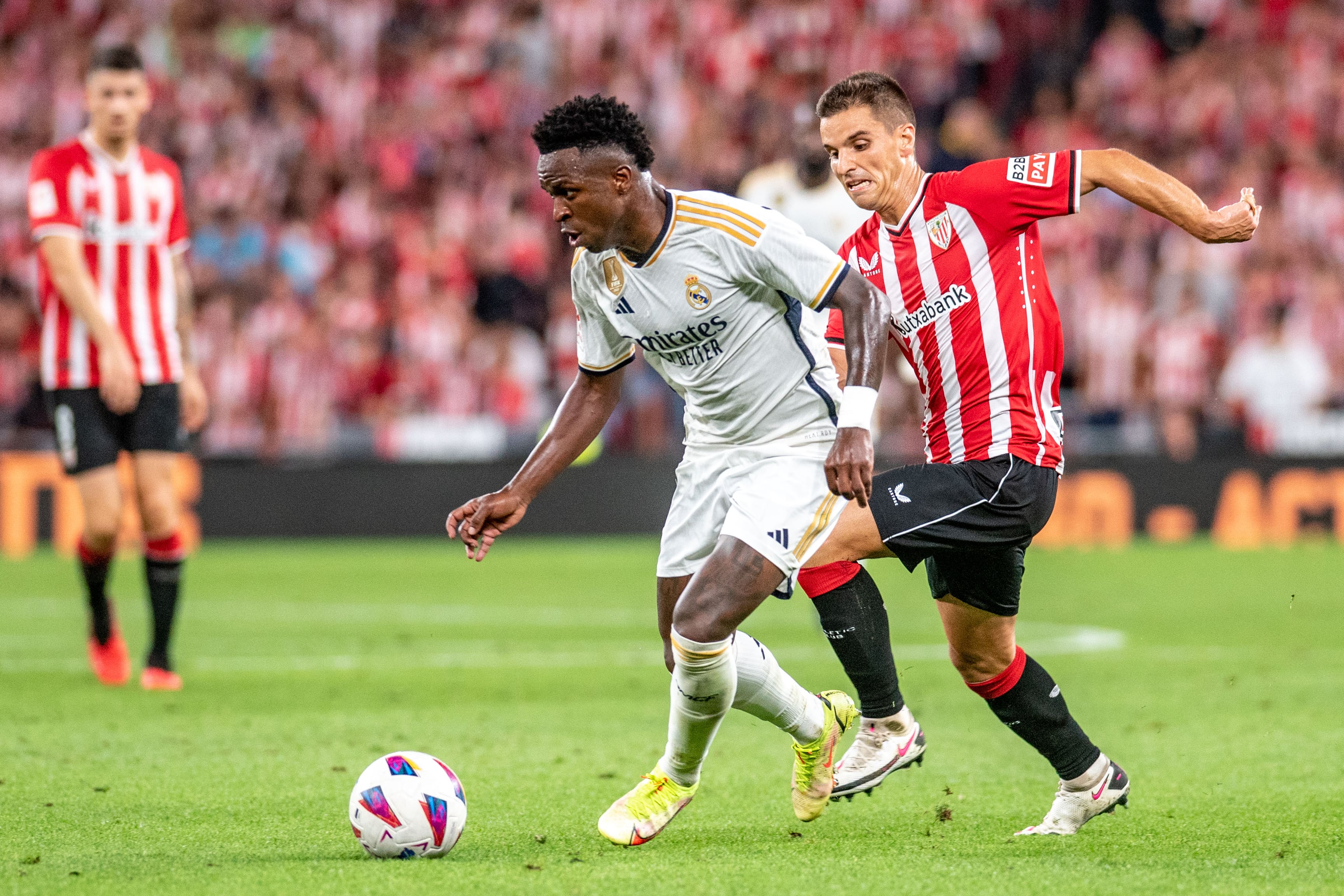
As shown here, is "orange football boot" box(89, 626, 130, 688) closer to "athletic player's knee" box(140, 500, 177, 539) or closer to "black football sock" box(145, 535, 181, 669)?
"black football sock" box(145, 535, 181, 669)

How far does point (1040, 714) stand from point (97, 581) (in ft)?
15.9

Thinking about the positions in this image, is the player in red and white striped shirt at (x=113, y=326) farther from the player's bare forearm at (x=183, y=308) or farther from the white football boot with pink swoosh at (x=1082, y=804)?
the white football boot with pink swoosh at (x=1082, y=804)

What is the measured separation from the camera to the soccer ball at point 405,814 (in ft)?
14.4

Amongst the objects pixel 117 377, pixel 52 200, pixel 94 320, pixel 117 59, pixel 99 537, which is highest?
pixel 117 59

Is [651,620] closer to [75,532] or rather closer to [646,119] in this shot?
[75,532]

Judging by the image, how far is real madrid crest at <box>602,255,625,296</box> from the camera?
15.8 ft

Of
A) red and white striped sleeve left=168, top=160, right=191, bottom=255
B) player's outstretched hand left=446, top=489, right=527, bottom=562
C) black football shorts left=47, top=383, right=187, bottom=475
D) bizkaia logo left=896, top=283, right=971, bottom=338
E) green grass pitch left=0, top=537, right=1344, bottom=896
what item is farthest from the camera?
red and white striped sleeve left=168, top=160, right=191, bottom=255

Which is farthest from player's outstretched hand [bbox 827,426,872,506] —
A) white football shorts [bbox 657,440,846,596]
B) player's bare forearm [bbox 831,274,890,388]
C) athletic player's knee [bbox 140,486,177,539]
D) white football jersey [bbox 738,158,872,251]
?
athletic player's knee [bbox 140,486,177,539]

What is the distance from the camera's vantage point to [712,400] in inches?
192

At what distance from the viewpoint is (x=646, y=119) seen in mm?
19094

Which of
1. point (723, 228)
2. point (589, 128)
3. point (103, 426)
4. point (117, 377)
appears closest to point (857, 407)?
point (723, 228)

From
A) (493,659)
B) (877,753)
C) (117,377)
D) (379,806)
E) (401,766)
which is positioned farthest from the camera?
(493,659)

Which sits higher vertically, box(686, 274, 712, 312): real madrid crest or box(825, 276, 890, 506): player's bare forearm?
box(686, 274, 712, 312): real madrid crest

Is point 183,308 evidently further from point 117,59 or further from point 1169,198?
point 1169,198
